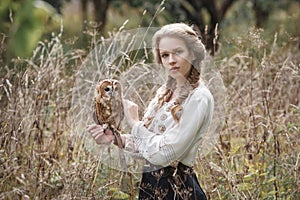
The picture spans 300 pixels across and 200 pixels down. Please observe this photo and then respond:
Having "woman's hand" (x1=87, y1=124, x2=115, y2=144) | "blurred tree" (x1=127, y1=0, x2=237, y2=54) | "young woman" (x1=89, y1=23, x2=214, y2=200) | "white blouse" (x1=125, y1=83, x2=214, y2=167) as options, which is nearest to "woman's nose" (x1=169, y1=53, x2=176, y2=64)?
"young woman" (x1=89, y1=23, x2=214, y2=200)

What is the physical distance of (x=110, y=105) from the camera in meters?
2.56

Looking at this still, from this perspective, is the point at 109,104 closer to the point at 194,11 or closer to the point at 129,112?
the point at 129,112

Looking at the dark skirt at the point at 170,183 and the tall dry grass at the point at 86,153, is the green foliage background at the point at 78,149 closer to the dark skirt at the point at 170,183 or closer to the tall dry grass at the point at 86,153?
the tall dry grass at the point at 86,153

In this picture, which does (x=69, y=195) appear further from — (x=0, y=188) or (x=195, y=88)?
(x=195, y=88)

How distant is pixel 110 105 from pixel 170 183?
404 millimetres

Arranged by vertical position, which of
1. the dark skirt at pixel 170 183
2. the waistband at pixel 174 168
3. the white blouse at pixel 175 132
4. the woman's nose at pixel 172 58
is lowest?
the dark skirt at pixel 170 183

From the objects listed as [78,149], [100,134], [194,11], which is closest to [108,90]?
[100,134]

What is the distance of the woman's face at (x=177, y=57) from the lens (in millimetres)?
2541

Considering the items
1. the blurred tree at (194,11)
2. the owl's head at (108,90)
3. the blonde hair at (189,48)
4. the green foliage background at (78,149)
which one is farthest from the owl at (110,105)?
the blurred tree at (194,11)

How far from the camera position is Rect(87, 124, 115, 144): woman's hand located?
8.30 ft

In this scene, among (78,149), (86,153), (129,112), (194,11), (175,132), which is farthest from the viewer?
(194,11)

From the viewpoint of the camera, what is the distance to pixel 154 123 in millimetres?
2617

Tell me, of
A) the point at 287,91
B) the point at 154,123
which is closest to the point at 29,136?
the point at 154,123

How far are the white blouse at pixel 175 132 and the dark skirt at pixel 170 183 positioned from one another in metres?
0.06
